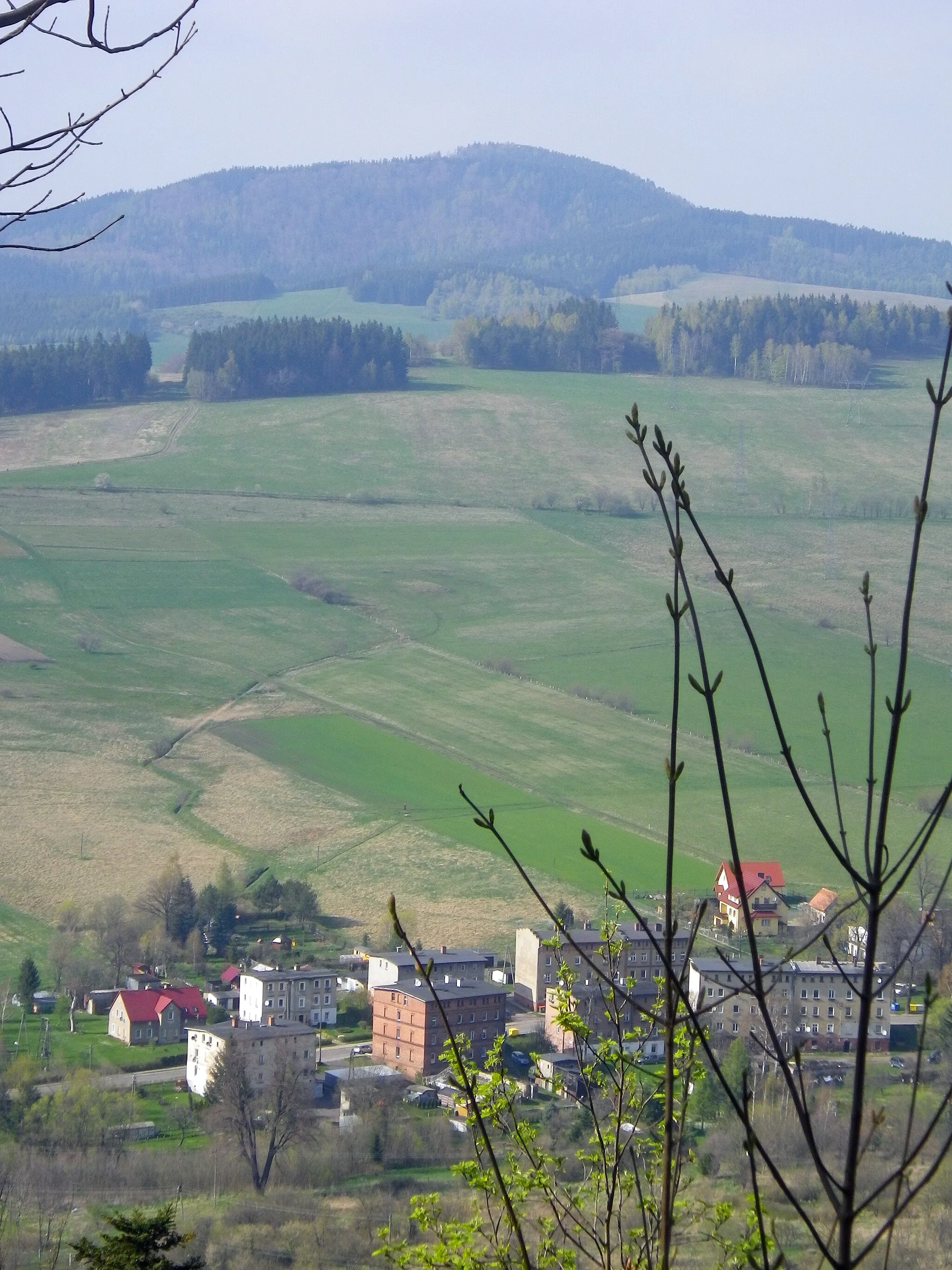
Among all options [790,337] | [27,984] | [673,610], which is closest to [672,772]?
[673,610]

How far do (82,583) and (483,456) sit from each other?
2358cm

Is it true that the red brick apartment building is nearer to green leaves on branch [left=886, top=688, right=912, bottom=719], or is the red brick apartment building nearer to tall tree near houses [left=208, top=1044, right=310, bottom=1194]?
tall tree near houses [left=208, top=1044, right=310, bottom=1194]

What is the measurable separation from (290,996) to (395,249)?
173629 mm

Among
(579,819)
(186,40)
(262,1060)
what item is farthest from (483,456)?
(186,40)

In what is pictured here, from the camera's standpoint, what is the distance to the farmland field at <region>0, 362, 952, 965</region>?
31031mm

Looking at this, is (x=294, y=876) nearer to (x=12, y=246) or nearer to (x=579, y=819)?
(x=579, y=819)

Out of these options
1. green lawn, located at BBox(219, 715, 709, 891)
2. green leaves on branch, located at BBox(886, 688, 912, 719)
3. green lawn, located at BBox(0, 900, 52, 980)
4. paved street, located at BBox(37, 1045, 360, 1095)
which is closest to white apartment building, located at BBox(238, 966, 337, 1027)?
paved street, located at BBox(37, 1045, 360, 1095)

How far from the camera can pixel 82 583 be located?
49.4m

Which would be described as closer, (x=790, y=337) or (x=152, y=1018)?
(x=152, y=1018)

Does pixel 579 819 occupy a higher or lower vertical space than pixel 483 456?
lower

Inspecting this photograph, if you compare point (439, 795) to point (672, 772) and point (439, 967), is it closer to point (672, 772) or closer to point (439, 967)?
point (439, 967)

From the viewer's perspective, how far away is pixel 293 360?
3059 inches

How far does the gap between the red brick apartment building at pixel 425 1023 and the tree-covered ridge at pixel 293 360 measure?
5650 centimetres

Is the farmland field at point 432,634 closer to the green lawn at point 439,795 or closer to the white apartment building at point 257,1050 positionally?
the green lawn at point 439,795
